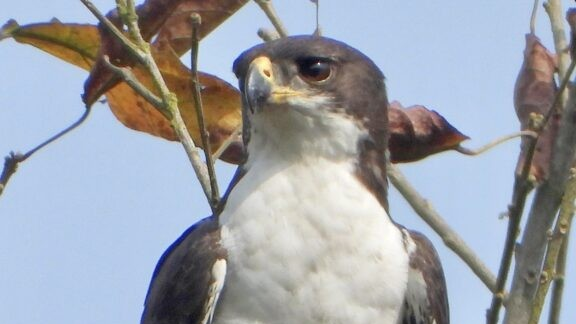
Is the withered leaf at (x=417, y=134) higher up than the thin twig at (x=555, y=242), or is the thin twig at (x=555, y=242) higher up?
the withered leaf at (x=417, y=134)

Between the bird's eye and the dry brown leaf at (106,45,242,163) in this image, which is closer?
the dry brown leaf at (106,45,242,163)

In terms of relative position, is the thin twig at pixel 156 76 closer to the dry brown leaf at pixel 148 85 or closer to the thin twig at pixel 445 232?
the dry brown leaf at pixel 148 85

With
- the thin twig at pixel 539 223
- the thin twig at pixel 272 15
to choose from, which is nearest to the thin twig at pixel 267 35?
the thin twig at pixel 272 15

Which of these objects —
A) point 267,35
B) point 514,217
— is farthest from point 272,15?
point 514,217

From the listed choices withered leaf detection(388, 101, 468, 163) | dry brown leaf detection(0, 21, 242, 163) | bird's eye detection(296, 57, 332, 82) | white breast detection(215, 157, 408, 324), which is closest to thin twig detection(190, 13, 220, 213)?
dry brown leaf detection(0, 21, 242, 163)

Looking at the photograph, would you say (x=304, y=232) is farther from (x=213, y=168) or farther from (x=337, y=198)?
(x=213, y=168)

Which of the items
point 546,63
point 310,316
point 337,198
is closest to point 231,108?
point 337,198

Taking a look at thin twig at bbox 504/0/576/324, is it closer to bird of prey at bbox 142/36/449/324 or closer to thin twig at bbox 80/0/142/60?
bird of prey at bbox 142/36/449/324
